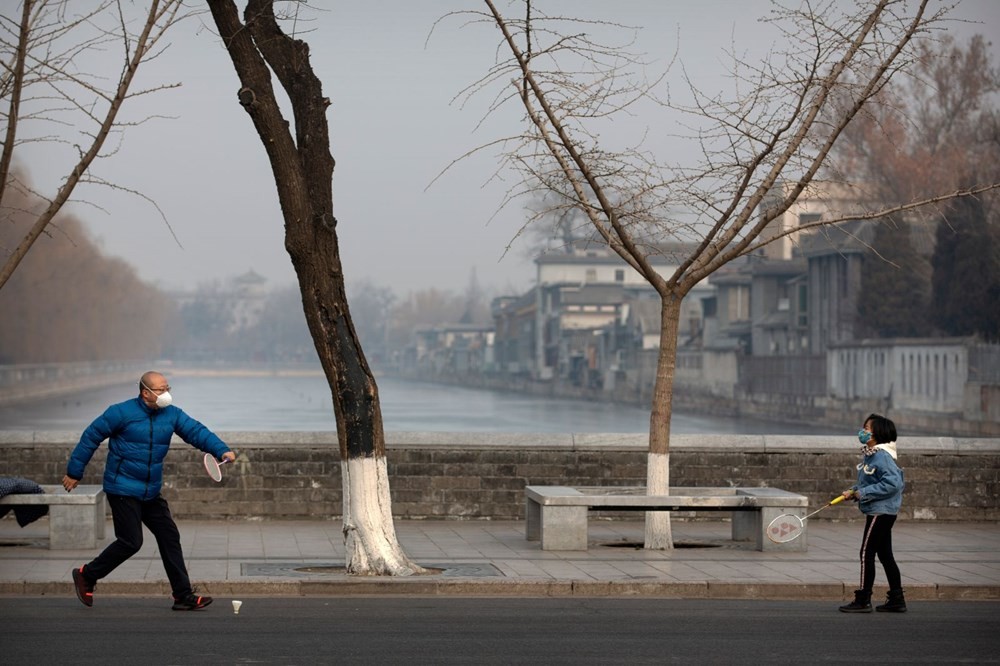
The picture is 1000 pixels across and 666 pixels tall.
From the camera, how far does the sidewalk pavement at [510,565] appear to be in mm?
11211

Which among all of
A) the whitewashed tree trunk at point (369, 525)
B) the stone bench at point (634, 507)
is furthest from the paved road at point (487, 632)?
the stone bench at point (634, 507)

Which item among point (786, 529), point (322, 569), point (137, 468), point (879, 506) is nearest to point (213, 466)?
point (137, 468)

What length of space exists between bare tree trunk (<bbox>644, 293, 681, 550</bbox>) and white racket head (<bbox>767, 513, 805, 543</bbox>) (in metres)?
1.05

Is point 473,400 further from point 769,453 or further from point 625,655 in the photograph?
point 625,655

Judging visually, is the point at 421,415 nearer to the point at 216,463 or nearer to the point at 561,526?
the point at 561,526

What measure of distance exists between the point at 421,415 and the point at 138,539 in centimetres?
9110

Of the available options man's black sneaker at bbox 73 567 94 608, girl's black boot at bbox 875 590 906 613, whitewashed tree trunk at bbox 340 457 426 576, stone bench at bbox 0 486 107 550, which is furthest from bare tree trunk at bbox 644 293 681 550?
man's black sneaker at bbox 73 567 94 608

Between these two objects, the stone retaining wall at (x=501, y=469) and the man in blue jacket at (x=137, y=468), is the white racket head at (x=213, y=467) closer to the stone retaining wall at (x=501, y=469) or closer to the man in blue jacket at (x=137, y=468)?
the man in blue jacket at (x=137, y=468)

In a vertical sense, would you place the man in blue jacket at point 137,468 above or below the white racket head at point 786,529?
above

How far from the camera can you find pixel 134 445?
32.4ft

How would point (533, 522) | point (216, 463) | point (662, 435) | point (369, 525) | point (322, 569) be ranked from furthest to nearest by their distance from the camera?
point (533, 522) < point (662, 435) < point (322, 569) < point (369, 525) < point (216, 463)

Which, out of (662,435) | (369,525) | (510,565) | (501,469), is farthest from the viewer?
(501,469)

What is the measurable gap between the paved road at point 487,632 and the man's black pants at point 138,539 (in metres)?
0.27

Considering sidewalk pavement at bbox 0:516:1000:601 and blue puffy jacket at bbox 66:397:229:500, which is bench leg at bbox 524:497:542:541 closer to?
sidewalk pavement at bbox 0:516:1000:601
